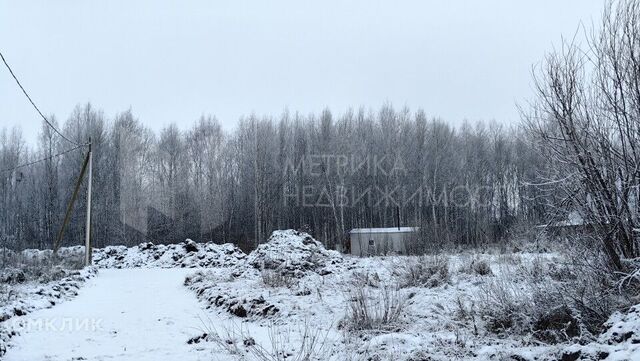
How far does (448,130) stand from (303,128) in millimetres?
12343

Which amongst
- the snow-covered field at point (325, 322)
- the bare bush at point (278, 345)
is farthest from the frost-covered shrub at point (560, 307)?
the bare bush at point (278, 345)

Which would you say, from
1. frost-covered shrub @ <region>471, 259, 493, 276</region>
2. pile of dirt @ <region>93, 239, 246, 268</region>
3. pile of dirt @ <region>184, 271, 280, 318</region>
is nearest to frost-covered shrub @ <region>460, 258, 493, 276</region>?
frost-covered shrub @ <region>471, 259, 493, 276</region>

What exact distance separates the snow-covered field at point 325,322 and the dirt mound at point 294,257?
11.7 inches

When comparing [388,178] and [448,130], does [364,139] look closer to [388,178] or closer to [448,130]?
[388,178]

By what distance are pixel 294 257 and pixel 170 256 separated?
11262mm

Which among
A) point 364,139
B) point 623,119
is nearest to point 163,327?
point 623,119

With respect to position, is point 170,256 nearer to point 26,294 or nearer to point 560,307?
point 26,294

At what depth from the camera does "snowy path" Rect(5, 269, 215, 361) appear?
17.1ft

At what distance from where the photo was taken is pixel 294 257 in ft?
45.2

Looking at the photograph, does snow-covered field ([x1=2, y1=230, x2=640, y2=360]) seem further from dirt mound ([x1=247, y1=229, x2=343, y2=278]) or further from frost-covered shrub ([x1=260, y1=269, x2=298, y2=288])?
dirt mound ([x1=247, y1=229, x2=343, y2=278])

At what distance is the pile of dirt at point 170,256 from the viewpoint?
21545 millimetres

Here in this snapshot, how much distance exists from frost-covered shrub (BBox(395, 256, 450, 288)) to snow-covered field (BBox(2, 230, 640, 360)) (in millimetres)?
26

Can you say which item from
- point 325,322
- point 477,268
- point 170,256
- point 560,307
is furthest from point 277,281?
point 170,256

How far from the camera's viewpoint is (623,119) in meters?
4.82
